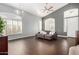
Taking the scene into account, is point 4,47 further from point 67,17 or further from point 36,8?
point 67,17

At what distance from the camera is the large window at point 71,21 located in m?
1.77

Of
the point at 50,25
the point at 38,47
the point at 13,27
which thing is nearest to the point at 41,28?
the point at 50,25

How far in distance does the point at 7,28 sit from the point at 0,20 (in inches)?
7.3

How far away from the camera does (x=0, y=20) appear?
5.80ft

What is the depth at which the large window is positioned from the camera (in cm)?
177

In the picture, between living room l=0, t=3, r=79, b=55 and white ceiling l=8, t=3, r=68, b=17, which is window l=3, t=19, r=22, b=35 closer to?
living room l=0, t=3, r=79, b=55

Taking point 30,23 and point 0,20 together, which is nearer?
point 0,20

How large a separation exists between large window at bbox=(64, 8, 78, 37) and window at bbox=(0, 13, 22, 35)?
849 millimetres

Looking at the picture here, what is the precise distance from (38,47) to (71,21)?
75 centimetres

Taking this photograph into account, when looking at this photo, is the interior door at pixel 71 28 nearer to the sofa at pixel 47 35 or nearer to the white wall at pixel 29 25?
the sofa at pixel 47 35

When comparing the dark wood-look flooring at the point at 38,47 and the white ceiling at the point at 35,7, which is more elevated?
the white ceiling at the point at 35,7

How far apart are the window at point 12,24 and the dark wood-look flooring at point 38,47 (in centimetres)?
18

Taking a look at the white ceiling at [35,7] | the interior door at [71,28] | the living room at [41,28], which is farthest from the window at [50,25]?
the interior door at [71,28]
